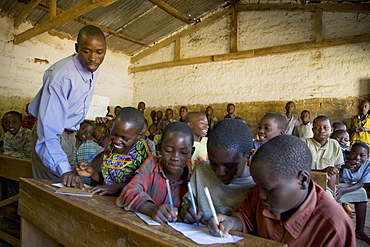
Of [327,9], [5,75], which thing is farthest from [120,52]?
[327,9]

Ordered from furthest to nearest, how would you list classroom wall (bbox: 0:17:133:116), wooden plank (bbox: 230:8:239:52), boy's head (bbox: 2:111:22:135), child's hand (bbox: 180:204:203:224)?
wooden plank (bbox: 230:8:239:52), classroom wall (bbox: 0:17:133:116), boy's head (bbox: 2:111:22:135), child's hand (bbox: 180:204:203:224)

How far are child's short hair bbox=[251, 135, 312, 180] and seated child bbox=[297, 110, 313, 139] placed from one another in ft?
18.1

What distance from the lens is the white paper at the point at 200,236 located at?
0.85 meters

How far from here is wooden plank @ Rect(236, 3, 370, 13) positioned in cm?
594

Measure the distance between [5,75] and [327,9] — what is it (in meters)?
8.54

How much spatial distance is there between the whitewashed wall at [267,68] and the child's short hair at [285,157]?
6.22 meters

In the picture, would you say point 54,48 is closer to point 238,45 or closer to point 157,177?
point 238,45

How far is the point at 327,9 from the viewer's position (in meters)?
6.35

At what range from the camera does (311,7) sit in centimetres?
655

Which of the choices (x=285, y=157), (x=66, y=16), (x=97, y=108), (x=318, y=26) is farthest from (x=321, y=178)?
(x=318, y=26)

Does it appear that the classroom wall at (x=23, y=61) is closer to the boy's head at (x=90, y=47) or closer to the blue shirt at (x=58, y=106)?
the blue shirt at (x=58, y=106)

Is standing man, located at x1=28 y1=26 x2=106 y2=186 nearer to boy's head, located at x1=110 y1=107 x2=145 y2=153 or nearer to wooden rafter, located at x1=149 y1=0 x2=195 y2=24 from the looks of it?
boy's head, located at x1=110 y1=107 x2=145 y2=153

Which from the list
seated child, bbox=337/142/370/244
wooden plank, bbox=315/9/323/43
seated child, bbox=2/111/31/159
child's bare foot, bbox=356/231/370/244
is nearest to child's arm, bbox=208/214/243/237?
seated child, bbox=337/142/370/244

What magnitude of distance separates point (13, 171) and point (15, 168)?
0.05 metres
